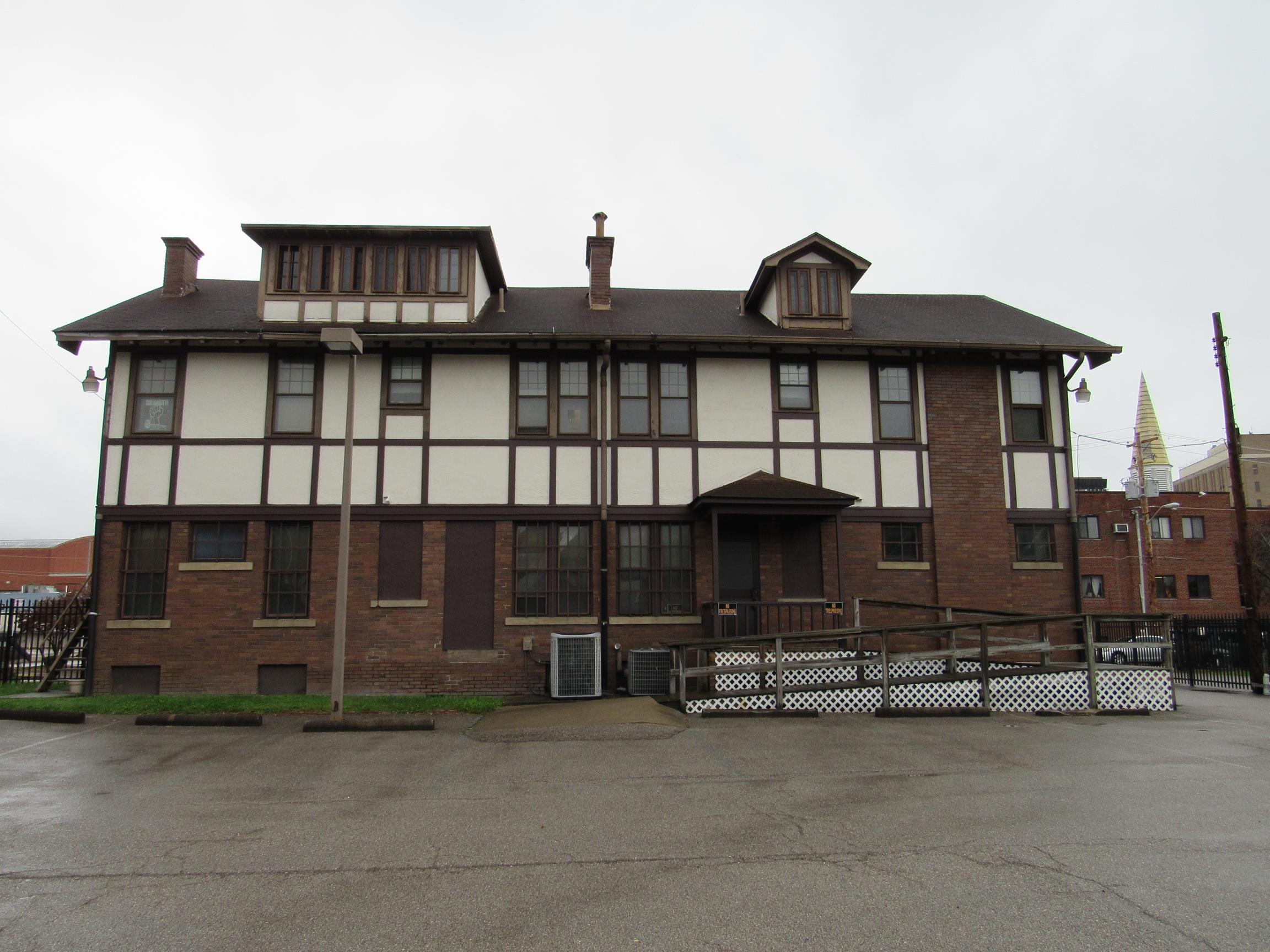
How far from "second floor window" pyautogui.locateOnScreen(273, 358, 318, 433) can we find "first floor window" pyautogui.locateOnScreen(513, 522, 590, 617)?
187 inches

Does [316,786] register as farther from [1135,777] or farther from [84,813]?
[1135,777]

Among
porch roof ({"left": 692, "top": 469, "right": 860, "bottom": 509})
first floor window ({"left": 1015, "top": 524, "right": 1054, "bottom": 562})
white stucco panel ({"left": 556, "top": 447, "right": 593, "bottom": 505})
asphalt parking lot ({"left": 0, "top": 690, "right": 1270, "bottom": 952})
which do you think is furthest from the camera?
first floor window ({"left": 1015, "top": 524, "right": 1054, "bottom": 562})

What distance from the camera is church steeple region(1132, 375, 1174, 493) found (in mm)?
60250

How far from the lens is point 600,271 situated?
19.0 m

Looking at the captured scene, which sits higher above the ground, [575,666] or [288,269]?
[288,269]

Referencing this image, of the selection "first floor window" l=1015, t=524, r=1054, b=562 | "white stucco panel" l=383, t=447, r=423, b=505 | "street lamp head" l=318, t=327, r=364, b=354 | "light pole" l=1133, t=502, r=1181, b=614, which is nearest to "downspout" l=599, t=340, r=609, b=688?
"white stucco panel" l=383, t=447, r=423, b=505

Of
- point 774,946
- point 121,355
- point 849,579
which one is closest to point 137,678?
point 121,355

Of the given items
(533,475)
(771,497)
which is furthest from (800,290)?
(533,475)

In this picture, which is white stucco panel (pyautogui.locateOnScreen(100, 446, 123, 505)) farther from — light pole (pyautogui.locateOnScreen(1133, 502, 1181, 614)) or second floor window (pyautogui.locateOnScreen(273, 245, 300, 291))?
light pole (pyautogui.locateOnScreen(1133, 502, 1181, 614))

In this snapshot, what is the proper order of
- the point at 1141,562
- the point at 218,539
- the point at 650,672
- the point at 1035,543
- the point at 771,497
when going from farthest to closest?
1. the point at 1141,562
2. the point at 1035,543
3. the point at 218,539
4. the point at 771,497
5. the point at 650,672

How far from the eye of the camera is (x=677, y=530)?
1664 cm

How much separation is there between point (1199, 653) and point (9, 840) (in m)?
25.3

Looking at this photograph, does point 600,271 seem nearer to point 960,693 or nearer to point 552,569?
point 552,569

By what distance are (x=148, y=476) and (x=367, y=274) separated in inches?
230
